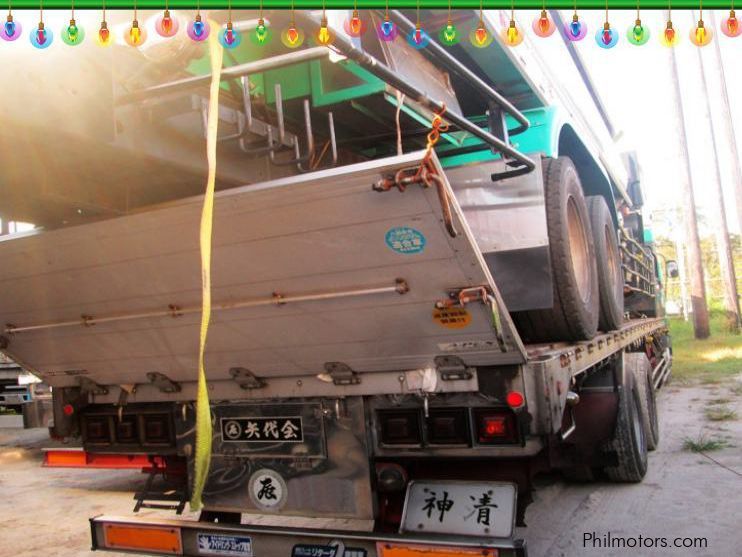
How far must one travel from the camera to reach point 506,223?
359cm

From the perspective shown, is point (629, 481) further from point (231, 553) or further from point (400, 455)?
point (231, 553)

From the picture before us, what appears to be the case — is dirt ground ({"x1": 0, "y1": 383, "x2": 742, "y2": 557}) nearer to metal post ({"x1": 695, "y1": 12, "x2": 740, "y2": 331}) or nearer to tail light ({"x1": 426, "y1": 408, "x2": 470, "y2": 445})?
tail light ({"x1": 426, "y1": 408, "x2": 470, "y2": 445})

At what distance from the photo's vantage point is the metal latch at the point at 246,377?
3.31 m

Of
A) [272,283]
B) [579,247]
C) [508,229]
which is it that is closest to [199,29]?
[272,283]

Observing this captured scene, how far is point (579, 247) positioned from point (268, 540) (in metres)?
2.82

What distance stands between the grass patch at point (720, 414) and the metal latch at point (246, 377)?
20.5ft

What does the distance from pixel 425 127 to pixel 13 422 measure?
10221mm

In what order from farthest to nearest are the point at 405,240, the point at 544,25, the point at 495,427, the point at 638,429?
the point at 638,429, the point at 495,427, the point at 405,240, the point at 544,25

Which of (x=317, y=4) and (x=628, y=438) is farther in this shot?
(x=628, y=438)

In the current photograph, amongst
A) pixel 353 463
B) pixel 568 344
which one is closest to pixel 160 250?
pixel 353 463

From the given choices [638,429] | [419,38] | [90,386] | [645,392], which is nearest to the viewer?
[419,38]

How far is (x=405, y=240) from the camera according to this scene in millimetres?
2467

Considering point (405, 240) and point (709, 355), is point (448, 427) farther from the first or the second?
point (709, 355)

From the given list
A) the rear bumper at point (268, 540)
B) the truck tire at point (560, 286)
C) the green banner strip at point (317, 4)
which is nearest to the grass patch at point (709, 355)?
the truck tire at point (560, 286)
